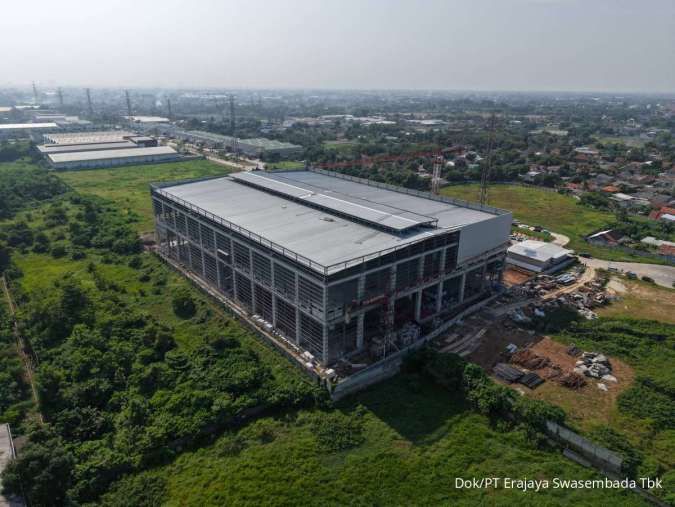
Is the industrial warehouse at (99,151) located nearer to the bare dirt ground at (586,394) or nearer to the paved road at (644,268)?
the paved road at (644,268)

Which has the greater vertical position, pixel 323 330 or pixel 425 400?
pixel 323 330

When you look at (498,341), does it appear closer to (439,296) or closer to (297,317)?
(439,296)

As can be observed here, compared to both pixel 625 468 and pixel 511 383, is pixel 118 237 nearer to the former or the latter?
pixel 511 383

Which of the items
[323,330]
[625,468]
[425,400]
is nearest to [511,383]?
[425,400]

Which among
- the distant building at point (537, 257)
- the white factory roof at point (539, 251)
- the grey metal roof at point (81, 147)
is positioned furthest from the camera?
the grey metal roof at point (81, 147)

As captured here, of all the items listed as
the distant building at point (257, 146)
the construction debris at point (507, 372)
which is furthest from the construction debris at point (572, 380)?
the distant building at point (257, 146)
